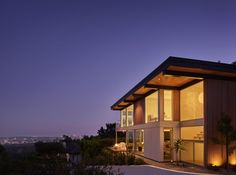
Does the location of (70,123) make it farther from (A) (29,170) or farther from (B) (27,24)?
(A) (29,170)

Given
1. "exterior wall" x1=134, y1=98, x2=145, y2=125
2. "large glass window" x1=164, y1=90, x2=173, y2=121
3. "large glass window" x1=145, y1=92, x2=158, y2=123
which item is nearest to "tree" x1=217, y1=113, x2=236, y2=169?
"large glass window" x1=164, y1=90, x2=173, y2=121

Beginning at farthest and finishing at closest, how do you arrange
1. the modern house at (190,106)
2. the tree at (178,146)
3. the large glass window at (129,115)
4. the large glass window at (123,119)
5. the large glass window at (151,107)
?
the large glass window at (123,119) → the large glass window at (129,115) → the large glass window at (151,107) → the tree at (178,146) → the modern house at (190,106)

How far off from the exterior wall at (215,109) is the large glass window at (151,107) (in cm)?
534

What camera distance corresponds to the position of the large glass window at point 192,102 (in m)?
15.4

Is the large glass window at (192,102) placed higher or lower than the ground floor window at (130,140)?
higher

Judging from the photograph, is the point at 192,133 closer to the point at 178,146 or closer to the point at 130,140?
the point at 178,146

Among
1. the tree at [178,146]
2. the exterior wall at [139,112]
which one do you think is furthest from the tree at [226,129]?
the exterior wall at [139,112]

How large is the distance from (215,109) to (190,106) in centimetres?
212

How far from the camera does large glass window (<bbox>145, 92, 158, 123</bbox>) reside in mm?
20188

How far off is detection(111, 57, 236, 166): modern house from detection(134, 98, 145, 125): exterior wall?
1.19 metres

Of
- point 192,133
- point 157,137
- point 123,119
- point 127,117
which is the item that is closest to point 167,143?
point 157,137

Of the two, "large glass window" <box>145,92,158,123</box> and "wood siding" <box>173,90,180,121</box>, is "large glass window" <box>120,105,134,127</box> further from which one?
"wood siding" <box>173,90,180,121</box>

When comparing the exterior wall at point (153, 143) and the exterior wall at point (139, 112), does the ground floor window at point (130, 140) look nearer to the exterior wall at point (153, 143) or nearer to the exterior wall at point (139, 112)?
the exterior wall at point (139, 112)

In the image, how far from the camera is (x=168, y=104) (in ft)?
59.1
